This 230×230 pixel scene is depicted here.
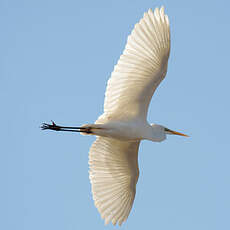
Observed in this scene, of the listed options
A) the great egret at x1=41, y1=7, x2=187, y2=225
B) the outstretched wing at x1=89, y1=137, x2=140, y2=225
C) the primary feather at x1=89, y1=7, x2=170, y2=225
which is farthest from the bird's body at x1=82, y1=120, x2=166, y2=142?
the outstretched wing at x1=89, y1=137, x2=140, y2=225

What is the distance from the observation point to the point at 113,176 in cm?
993

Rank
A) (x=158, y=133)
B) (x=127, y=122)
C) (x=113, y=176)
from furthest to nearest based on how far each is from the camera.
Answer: (x=113, y=176), (x=158, y=133), (x=127, y=122)

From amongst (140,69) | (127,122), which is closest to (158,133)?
(127,122)

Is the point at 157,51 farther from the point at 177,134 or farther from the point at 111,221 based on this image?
the point at 111,221

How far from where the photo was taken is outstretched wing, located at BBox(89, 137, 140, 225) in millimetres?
9578

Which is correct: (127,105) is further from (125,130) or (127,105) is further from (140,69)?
(140,69)

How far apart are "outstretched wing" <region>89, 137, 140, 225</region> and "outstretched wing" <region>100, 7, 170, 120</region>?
831 mm

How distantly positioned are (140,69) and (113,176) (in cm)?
222

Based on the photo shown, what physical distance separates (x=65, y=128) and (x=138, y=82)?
1532 millimetres

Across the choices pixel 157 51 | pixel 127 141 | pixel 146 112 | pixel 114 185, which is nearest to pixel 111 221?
pixel 114 185

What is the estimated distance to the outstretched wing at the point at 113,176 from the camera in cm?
958

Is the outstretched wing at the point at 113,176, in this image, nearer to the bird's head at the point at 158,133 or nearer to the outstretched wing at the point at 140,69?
the bird's head at the point at 158,133

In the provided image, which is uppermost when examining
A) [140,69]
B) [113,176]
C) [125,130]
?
[140,69]

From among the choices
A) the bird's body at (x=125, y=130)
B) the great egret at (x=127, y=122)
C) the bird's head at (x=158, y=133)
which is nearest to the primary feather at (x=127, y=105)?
the great egret at (x=127, y=122)
